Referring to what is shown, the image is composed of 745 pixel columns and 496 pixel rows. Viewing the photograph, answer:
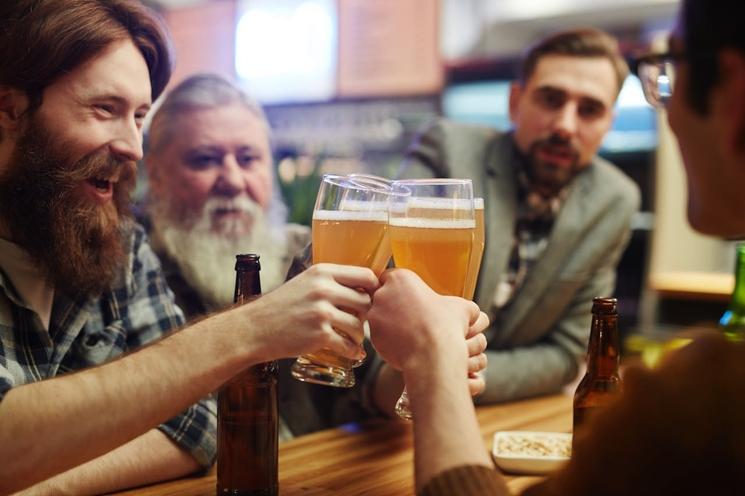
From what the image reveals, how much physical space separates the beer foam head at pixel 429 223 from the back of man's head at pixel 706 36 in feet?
1.27

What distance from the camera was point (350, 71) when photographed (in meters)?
3.89

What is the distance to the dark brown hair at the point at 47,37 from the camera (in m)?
1.28

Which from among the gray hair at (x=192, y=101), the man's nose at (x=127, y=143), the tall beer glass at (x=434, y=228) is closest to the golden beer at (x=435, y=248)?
the tall beer glass at (x=434, y=228)

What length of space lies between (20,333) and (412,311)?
677mm

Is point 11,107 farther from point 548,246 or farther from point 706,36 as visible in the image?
point 548,246

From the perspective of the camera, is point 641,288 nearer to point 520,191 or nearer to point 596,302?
point 520,191

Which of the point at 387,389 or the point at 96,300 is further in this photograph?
the point at 387,389

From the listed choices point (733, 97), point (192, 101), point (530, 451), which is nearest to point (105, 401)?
point (530, 451)

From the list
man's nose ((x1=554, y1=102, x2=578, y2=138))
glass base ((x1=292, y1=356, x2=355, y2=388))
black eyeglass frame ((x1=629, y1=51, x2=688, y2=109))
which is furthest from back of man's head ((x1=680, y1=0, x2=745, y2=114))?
man's nose ((x1=554, y1=102, x2=578, y2=138))

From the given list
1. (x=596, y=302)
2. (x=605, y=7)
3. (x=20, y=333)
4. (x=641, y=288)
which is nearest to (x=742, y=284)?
(x=596, y=302)

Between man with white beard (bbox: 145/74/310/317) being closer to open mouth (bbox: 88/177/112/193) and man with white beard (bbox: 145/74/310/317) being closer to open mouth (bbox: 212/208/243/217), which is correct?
open mouth (bbox: 212/208/243/217)

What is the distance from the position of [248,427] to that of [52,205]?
52cm

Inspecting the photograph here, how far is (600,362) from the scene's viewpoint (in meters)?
1.24

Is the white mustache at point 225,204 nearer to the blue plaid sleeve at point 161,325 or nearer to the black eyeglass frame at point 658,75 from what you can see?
the blue plaid sleeve at point 161,325
